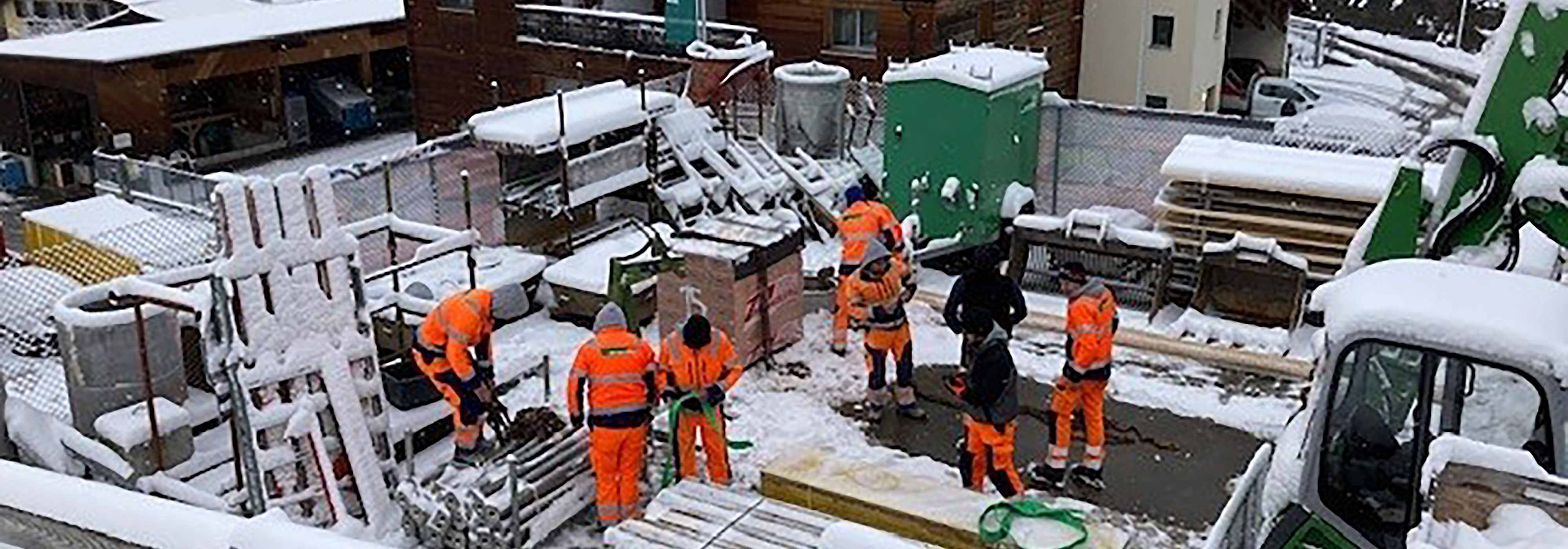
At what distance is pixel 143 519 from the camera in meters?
3.61

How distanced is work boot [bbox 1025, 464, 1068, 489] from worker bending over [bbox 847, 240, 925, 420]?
56.0 inches

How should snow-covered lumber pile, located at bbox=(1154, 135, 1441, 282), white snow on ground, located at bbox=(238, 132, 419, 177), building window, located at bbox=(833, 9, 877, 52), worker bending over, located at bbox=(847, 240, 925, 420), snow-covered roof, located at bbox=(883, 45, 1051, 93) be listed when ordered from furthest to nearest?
white snow on ground, located at bbox=(238, 132, 419, 177), building window, located at bbox=(833, 9, 877, 52), snow-covered roof, located at bbox=(883, 45, 1051, 93), snow-covered lumber pile, located at bbox=(1154, 135, 1441, 282), worker bending over, located at bbox=(847, 240, 925, 420)

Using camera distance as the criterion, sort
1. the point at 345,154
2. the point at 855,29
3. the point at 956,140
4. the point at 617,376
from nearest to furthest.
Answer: the point at 617,376 → the point at 956,140 → the point at 855,29 → the point at 345,154

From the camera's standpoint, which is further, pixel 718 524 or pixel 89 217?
pixel 89 217

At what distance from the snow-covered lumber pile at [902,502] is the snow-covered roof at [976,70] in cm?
641

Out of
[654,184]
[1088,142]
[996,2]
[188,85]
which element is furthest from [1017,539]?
[188,85]

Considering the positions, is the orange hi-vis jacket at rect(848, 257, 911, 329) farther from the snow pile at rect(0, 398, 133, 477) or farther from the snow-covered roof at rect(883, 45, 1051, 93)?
the snow pile at rect(0, 398, 133, 477)

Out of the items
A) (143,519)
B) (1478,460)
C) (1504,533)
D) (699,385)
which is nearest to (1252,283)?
(699,385)

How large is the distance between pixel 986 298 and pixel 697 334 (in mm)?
2230

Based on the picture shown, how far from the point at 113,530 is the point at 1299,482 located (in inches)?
203

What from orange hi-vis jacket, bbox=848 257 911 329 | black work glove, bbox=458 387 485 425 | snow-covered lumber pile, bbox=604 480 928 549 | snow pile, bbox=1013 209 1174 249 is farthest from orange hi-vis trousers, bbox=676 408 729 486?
snow pile, bbox=1013 209 1174 249

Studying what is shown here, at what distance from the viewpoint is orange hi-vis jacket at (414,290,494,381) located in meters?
9.73

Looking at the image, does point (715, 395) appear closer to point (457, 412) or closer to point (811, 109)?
point (457, 412)

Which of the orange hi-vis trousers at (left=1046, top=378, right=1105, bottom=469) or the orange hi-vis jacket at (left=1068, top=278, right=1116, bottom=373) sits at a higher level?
the orange hi-vis jacket at (left=1068, top=278, right=1116, bottom=373)
